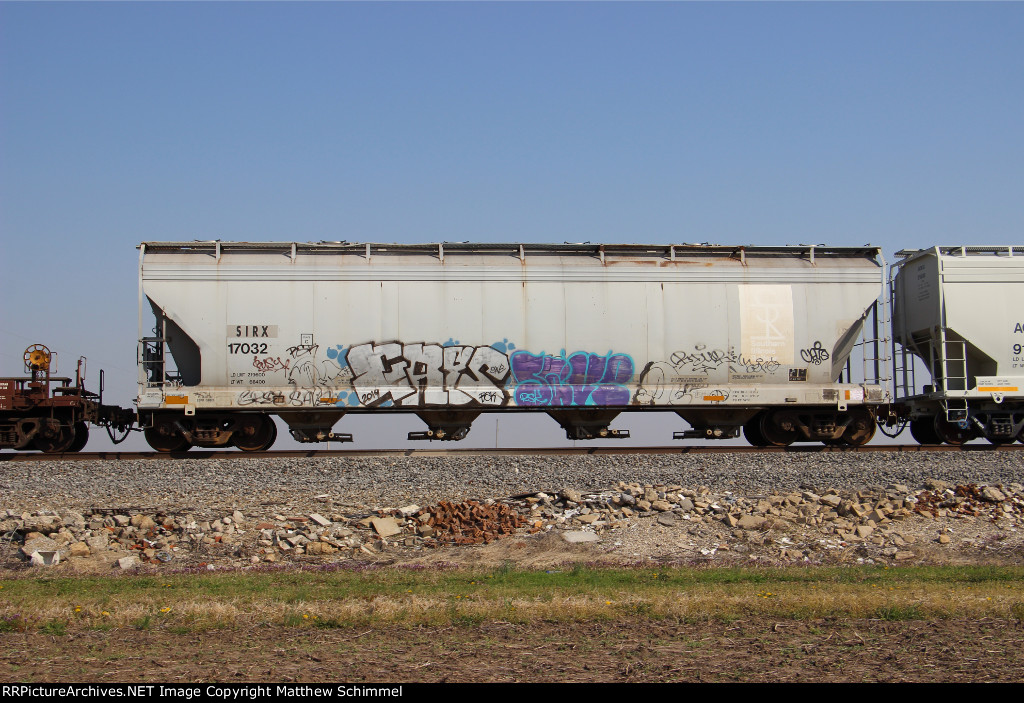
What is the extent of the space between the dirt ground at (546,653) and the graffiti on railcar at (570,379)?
8746 mm

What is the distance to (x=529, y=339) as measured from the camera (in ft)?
54.1

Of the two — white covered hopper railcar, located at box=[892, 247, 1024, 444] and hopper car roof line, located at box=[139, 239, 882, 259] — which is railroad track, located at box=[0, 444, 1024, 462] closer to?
white covered hopper railcar, located at box=[892, 247, 1024, 444]

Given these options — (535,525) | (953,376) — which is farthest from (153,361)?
Result: (953,376)

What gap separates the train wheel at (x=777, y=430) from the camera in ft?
56.6

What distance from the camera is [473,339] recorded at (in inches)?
646

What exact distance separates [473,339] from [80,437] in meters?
8.50

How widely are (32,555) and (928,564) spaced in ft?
41.7

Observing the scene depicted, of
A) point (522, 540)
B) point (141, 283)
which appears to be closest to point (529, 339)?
point (522, 540)

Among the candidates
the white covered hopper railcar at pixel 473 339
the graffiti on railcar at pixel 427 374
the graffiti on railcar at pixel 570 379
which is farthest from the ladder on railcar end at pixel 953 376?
the graffiti on railcar at pixel 427 374

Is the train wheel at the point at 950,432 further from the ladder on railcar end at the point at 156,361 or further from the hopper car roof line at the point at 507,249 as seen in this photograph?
the ladder on railcar end at the point at 156,361

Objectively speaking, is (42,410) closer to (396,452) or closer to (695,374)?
(396,452)

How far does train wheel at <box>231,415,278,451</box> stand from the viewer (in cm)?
1661

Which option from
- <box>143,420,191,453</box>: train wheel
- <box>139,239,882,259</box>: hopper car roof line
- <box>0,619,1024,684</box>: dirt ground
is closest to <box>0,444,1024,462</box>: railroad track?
<box>143,420,191,453</box>: train wheel

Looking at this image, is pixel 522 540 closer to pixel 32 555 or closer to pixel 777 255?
pixel 32 555
